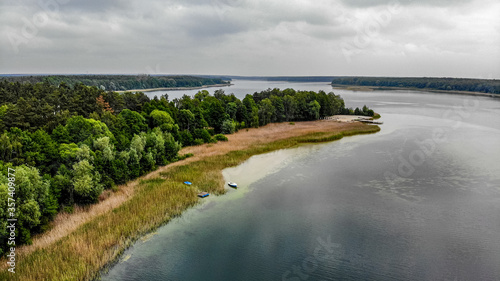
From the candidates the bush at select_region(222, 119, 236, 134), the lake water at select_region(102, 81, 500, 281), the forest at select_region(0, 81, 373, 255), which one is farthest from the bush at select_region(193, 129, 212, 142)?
the lake water at select_region(102, 81, 500, 281)

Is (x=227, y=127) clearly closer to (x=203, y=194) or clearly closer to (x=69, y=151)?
(x=203, y=194)

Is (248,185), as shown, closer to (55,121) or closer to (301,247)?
(301,247)

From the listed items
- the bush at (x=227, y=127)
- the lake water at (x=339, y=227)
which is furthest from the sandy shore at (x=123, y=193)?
the lake water at (x=339, y=227)

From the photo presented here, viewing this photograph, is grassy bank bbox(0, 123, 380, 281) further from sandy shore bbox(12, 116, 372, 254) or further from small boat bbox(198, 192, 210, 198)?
sandy shore bbox(12, 116, 372, 254)

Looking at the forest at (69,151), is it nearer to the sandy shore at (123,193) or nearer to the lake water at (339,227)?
the sandy shore at (123,193)

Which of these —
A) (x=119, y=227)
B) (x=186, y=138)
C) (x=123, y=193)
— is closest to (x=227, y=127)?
(x=186, y=138)
